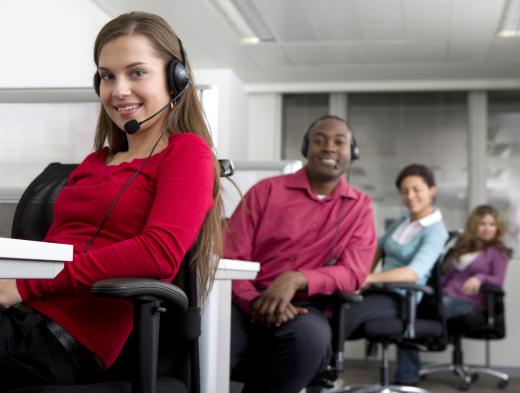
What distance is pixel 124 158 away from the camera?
1.49 metres

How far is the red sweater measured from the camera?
1.24 m

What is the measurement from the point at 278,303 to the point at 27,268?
1.31 meters

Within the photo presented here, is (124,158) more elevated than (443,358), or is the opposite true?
(124,158)

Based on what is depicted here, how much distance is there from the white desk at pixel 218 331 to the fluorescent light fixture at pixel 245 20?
366 cm

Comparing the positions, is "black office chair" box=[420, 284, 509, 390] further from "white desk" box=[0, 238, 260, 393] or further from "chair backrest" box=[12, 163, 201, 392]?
"chair backrest" box=[12, 163, 201, 392]

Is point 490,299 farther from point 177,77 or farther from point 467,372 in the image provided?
point 177,77

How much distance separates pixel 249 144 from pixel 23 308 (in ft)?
20.2

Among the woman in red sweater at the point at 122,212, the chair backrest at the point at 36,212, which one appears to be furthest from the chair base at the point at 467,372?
the woman in red sweater at the point at 122,212

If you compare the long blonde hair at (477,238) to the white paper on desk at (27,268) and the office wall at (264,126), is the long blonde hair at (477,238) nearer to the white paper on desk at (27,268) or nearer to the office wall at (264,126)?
the office wall at (264,126)

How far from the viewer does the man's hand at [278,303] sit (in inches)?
87.2

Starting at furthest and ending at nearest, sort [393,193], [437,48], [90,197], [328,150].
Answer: [393,193] → [437,48] → [328,150] → [90,197]

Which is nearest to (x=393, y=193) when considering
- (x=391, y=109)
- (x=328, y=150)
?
(x=391, y=109)

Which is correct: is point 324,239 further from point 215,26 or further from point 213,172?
point 215,26

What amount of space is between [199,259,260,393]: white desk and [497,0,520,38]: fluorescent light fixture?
3917mm
